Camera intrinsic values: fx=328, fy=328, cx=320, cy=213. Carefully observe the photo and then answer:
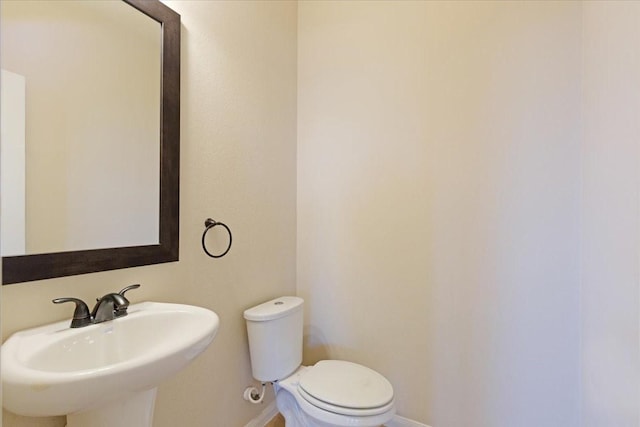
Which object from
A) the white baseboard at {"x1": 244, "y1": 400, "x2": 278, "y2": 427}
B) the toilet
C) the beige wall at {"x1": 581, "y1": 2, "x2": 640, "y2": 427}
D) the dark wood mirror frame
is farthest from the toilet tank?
the beige wall at {"x1": 581, "y1": 2, "x2": 640, "y2": 427}

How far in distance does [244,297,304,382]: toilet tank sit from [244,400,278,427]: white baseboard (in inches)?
12.8

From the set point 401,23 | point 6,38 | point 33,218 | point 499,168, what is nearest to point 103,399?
point 33,218

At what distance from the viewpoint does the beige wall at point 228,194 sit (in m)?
1.28

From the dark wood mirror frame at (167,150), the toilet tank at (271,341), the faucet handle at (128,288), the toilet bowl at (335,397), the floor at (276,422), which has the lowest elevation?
the floor at (276,422)

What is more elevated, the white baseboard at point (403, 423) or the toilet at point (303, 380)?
the toilet at point (303, 380)

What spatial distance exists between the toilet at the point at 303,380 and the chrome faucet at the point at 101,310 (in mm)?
623

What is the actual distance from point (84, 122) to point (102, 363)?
738 millimetres

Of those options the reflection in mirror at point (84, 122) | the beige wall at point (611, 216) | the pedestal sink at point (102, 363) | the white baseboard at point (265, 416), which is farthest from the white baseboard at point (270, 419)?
the reflection in mirror at point (84, 122)

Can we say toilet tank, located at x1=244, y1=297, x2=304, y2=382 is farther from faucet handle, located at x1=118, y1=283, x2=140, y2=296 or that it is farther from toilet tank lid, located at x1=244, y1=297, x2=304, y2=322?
faucet handle, located at x1=118, y1=283, x2=140, y2=296

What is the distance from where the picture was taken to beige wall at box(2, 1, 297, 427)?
4.21ft

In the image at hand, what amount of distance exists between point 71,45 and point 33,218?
546mm

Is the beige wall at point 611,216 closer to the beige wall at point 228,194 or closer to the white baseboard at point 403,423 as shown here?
the white baseboard at point 403,423

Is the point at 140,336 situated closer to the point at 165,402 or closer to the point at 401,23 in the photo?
the point at 165,402

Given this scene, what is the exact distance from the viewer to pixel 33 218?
928mm
